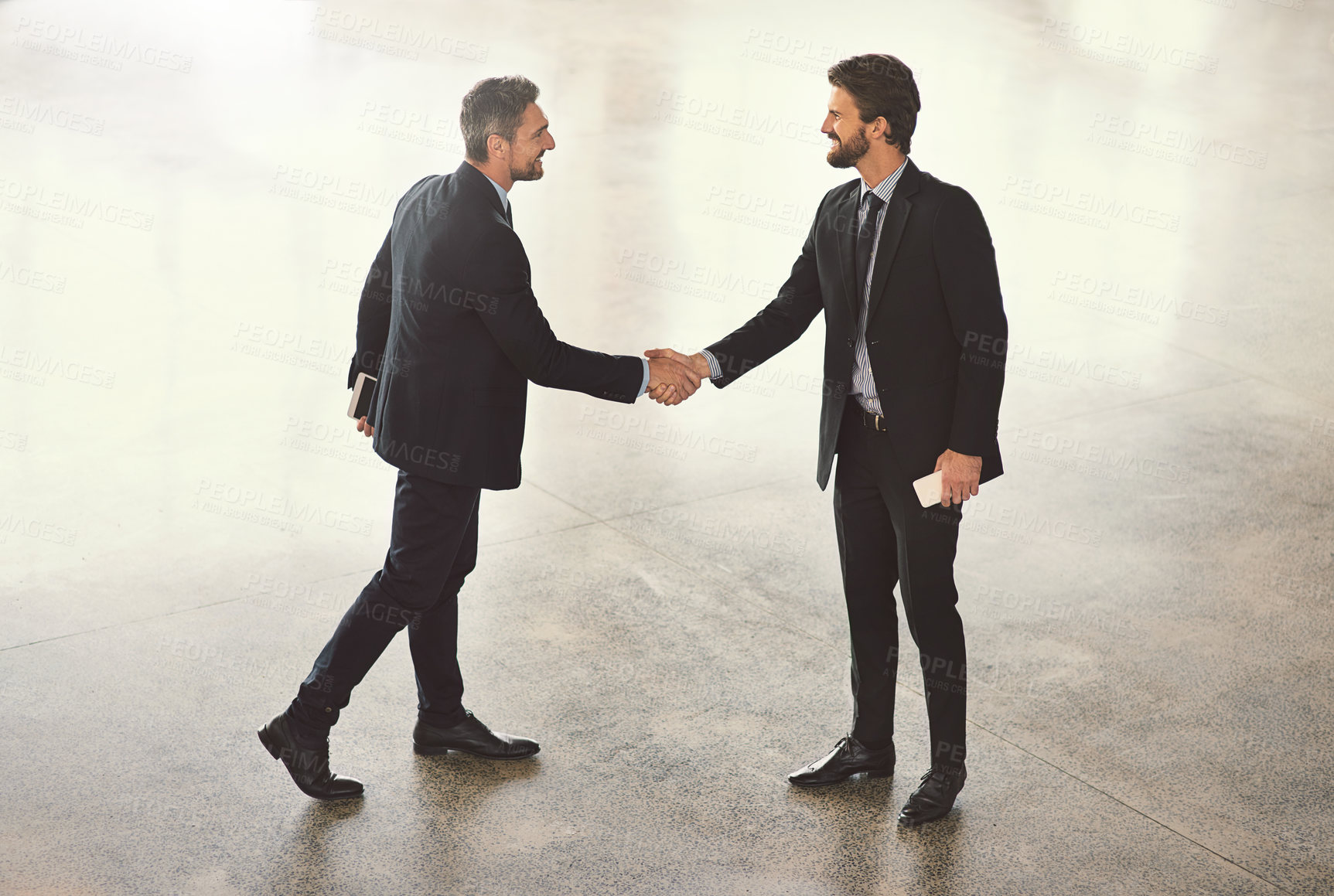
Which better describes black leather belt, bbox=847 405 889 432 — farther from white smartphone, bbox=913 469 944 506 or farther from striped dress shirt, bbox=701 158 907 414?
white smartphone, bbox=913 469 944 506

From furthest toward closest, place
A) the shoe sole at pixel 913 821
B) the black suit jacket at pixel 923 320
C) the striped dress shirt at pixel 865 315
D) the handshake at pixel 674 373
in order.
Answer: the handshake at pixel 674 373 → the shoe sole at pixel 913 821 → the striped dress shirt at pixel 865 315 → the black suit jacket at pixel 923 320

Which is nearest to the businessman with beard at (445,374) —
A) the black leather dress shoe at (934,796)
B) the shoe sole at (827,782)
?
the shoe sole at (827,782)

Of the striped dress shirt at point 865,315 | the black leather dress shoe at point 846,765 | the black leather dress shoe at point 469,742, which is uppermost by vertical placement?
the striped dress shirt at point 865,315

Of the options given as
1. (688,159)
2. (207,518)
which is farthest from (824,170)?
(207,518)

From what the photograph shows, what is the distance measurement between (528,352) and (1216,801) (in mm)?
2190

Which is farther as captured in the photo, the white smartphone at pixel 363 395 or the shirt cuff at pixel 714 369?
the shirt cuff at pixel 714 369

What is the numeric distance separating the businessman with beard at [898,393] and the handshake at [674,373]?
0.49 meters

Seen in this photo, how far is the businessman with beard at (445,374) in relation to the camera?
342cm

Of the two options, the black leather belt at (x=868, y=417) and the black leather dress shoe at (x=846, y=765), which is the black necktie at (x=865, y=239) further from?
the black leather dress shoe at (x=846, y=765)

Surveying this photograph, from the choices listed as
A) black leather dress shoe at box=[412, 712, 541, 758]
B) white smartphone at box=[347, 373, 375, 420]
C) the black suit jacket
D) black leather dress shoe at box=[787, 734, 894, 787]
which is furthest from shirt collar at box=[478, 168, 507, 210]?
black leather dress shoe at box=[787, 734, 894, 787]

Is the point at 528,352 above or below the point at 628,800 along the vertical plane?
above

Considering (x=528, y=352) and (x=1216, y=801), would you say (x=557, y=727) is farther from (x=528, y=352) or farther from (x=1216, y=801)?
(x=1216, y=801)

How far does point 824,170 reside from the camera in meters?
10.0

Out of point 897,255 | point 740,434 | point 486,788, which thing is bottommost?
point 486,788
